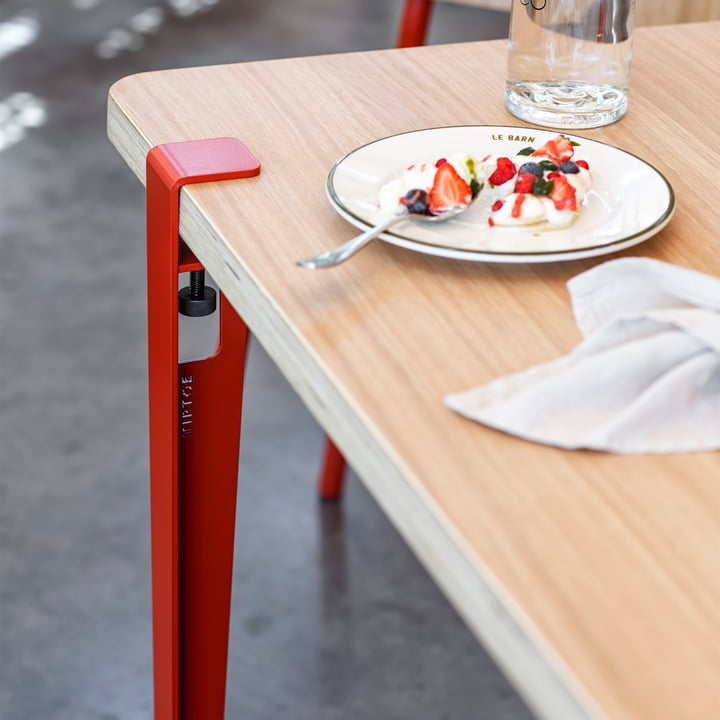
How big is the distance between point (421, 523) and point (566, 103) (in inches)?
16.4

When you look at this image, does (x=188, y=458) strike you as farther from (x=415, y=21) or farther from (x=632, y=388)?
(x=415, y=21)

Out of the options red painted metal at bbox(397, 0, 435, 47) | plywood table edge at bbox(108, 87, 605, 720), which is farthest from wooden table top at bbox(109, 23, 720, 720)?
red painted metal at bbox(397, 0, 435, 47)

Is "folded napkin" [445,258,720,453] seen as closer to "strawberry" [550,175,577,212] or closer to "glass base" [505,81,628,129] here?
"strawberry" [550,175,577,212]

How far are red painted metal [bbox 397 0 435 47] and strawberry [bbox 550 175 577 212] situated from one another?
33.8 inches

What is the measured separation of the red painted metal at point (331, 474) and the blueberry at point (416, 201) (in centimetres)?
80

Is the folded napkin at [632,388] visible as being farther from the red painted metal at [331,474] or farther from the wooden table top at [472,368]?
the red painted metal at [331,474]

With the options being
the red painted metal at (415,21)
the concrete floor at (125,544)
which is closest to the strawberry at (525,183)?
the concrete floor at (125,544)

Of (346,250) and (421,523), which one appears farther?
(346,250)

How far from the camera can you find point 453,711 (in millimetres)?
1101

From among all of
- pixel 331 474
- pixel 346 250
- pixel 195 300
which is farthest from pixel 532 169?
pixel 331 474

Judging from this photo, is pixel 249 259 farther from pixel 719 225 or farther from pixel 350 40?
pixel 350 40

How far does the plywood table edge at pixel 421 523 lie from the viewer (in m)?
0.32

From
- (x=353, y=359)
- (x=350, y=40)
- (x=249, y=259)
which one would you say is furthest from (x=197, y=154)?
(x=350, y=40)

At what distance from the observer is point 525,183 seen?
0.54m
